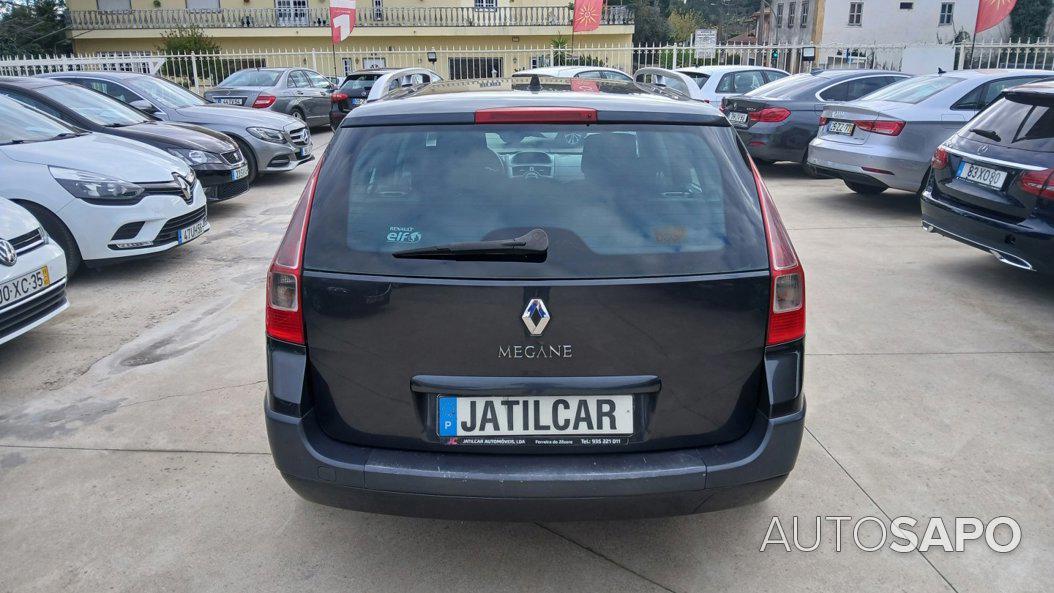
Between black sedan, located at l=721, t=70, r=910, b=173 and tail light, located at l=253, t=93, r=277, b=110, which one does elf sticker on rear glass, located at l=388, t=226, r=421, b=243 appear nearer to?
black sedan, located at l=721, t=70, r=910, b=173

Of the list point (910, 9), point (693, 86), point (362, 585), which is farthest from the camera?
point (910, 9)

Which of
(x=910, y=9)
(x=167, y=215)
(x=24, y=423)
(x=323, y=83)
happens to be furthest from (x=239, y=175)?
(x=910, y=9)

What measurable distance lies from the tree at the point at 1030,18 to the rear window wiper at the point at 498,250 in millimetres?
60198

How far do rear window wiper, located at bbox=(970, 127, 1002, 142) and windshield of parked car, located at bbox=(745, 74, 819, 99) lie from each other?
544 centimetres

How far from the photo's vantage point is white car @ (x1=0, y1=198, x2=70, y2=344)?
459 cm

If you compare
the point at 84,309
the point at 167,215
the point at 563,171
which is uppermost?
the point at 563,171

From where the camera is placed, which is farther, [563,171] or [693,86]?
[693,86]

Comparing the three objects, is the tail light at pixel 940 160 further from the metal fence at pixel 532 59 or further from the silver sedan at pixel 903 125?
the metal fence at pixel 532 59

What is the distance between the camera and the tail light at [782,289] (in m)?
2.51

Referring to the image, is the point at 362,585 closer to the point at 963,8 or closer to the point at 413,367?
the point at 413,367

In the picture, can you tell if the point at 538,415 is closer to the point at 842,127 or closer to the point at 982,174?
the point at 982,174

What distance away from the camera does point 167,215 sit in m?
6.82

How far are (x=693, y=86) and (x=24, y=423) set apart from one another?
12.1 metres

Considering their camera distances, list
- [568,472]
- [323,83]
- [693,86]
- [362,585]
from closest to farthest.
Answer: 1. [568,472]
2. [362,585]
3. [693,86]
4. [323,83]
